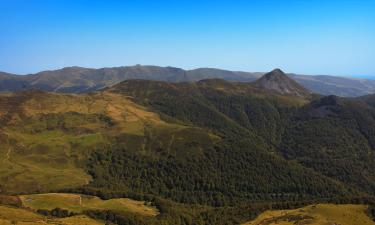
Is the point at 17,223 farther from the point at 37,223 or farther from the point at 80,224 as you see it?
the point at 80,224

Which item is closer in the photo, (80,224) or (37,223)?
(37,223)

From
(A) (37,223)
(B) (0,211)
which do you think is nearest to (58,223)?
(A) (37,223)

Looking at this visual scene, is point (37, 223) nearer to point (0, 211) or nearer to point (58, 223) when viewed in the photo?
point (58, 223)

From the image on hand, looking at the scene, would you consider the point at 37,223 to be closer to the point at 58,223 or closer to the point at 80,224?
the point at 58,223

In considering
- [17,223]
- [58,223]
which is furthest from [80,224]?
[17,223]

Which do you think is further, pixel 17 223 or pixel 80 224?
pixel 80 224

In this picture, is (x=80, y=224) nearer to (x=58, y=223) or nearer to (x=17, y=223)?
(x=58, y=223)

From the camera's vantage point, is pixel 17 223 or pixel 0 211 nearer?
pixel 17 223
